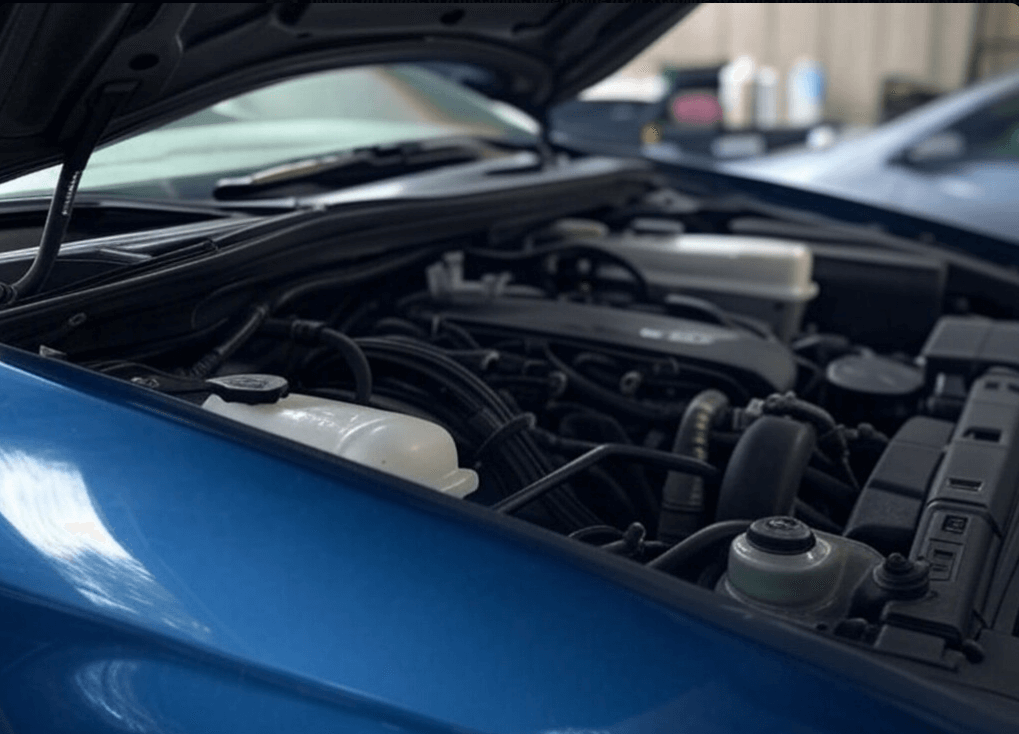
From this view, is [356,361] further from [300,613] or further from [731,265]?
[731,265]

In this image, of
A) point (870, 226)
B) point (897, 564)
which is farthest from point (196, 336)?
point (870, 226)

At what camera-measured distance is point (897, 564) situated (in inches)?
41.4

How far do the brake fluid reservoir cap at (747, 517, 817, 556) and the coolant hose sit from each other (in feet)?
0.96

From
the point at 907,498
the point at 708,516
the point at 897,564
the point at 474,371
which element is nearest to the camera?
the point at 897,564

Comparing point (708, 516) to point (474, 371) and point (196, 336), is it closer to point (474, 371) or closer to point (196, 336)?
point (474, 371)

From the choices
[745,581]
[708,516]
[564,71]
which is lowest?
[708,516]

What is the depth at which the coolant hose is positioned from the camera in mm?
1404

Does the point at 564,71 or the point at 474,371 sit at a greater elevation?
the point at 564,71

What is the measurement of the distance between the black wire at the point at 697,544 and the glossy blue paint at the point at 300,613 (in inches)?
9.3

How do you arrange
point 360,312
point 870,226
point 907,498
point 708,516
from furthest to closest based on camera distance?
point 870,226
point 360,312
point 708,516
point 907,498

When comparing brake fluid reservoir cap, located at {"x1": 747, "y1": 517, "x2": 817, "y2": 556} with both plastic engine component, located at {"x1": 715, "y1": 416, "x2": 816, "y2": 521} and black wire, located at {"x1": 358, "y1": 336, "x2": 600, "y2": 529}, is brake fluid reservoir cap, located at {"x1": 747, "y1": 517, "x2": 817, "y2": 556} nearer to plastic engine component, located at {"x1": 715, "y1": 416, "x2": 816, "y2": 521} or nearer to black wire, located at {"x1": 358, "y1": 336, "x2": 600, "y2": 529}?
plastic engine component, located at {"x1": 715, "y1": 416, "x2": 816, "y2": 521}

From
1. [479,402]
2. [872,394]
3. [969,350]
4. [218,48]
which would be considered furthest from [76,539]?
[969,350]

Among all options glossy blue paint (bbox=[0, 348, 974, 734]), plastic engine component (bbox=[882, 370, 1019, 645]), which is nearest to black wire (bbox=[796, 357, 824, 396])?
plastic engine component (bbox=[882, 370, 1019, 645])

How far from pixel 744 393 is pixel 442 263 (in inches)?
23.3
